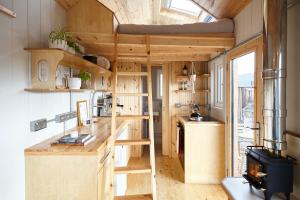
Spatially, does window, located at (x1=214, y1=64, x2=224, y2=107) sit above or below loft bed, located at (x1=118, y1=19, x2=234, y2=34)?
below

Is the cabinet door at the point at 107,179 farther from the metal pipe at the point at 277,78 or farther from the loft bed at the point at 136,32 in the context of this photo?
the metal pipe at the point at 277,78

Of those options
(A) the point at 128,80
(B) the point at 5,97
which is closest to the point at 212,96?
(A) the point at 128,80

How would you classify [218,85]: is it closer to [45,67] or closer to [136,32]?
[136,32]

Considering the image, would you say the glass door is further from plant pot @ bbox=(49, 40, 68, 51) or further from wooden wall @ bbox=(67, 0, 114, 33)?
plant pot @ bbox=(49, 40, 68, 51)

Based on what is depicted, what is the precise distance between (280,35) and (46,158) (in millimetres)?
2158

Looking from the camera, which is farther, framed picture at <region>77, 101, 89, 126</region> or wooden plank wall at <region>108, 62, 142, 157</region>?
wooden plank wall at <region>108, 62, 142, 157</region>

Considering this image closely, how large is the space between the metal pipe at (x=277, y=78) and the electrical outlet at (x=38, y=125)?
204cm

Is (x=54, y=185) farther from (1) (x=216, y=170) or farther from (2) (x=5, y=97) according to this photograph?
Answer: (1) (x=216, y=170)

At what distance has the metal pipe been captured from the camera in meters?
1.76

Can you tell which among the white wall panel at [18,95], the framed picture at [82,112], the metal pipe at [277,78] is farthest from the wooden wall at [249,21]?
the framed picture at [82,112]

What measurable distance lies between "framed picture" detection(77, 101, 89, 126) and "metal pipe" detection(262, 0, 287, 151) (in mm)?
2522

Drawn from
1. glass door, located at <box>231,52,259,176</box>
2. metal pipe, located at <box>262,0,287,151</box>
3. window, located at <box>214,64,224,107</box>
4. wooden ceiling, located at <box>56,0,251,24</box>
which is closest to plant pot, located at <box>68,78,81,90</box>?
wooden ceiling, located at <box>56,0,251,24</box>

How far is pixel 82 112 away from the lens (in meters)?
3.53

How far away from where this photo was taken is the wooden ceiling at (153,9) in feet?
9.74
